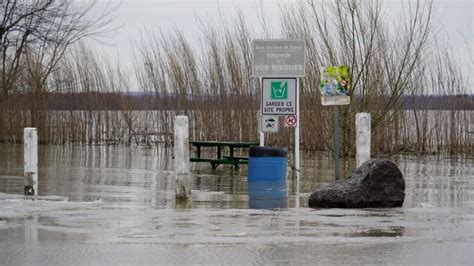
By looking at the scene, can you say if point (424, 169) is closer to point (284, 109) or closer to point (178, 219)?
point (284, 109)

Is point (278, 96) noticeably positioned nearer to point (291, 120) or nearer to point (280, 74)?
point (280, 74)

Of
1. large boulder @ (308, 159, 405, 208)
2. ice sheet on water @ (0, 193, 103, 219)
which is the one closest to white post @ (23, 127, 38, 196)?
ice sheet on water @ (0, 193, 103, 219)

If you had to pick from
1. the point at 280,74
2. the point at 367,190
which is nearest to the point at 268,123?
the point at 280,74

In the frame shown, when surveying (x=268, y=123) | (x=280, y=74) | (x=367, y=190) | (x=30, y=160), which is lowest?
(x=367, y=190)

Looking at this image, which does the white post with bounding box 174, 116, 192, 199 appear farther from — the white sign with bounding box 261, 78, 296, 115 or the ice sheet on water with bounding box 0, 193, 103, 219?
the white sign with bounding box 261, 78, 296, 115

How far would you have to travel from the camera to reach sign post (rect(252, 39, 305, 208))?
16.6m

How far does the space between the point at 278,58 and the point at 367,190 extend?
556cm

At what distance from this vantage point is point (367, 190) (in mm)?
11891

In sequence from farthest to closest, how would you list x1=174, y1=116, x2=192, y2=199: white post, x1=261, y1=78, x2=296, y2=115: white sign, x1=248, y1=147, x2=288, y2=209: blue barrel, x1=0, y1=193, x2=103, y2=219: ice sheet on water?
1. x1=261, y1=78, x2=296, y2=115: white sign
2. x1=248, y1=147, x2=288, y2=209: blue barrel
3. x1=174, y1=116, x2=192, y2=199: white post
4. x1=0, y1=193, x2=103, y2=219: ice sheet on water

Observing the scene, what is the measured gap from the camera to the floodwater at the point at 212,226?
26.4 feet

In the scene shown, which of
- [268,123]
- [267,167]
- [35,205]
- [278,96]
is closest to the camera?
[35,205]

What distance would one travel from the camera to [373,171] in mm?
12016

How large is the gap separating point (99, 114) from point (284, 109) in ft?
41.8

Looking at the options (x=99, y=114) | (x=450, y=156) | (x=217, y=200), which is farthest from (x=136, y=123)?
(x=217, y=200)
